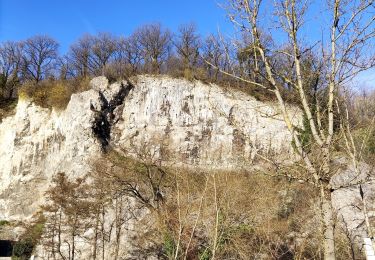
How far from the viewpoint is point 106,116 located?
3409 cm

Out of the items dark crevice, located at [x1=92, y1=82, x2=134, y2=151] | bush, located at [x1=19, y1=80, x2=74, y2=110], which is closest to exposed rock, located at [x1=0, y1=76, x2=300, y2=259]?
dark crevice, located at [x1=92, y1=82, x2=134, y2=151]

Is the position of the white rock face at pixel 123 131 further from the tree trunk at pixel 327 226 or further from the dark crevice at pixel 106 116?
the tree trunk at pixel 327 226

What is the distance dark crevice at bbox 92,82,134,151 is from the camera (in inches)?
1292

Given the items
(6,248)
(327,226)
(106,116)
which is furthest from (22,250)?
(327,226)

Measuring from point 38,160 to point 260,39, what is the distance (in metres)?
31.4

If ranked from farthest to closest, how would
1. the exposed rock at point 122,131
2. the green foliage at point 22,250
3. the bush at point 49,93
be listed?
the bush at point 49,93 < the exposed rock at point 122,131 < the green foliage at point 22,250

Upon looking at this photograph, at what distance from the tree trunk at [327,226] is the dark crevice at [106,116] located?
1116 inches

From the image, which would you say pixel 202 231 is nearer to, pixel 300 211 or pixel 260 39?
pixel 300 211

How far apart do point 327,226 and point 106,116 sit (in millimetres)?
30286

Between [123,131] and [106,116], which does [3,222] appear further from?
[123,131]

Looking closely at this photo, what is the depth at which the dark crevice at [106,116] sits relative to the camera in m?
32.8

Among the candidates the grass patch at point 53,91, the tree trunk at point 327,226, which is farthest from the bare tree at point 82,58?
the tree trunk at point 327,226

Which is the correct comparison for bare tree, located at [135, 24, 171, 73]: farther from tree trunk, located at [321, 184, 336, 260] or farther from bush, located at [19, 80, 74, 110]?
tree trunk, located at [321, 184, 336, 260]

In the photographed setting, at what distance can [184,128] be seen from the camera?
112 feet
